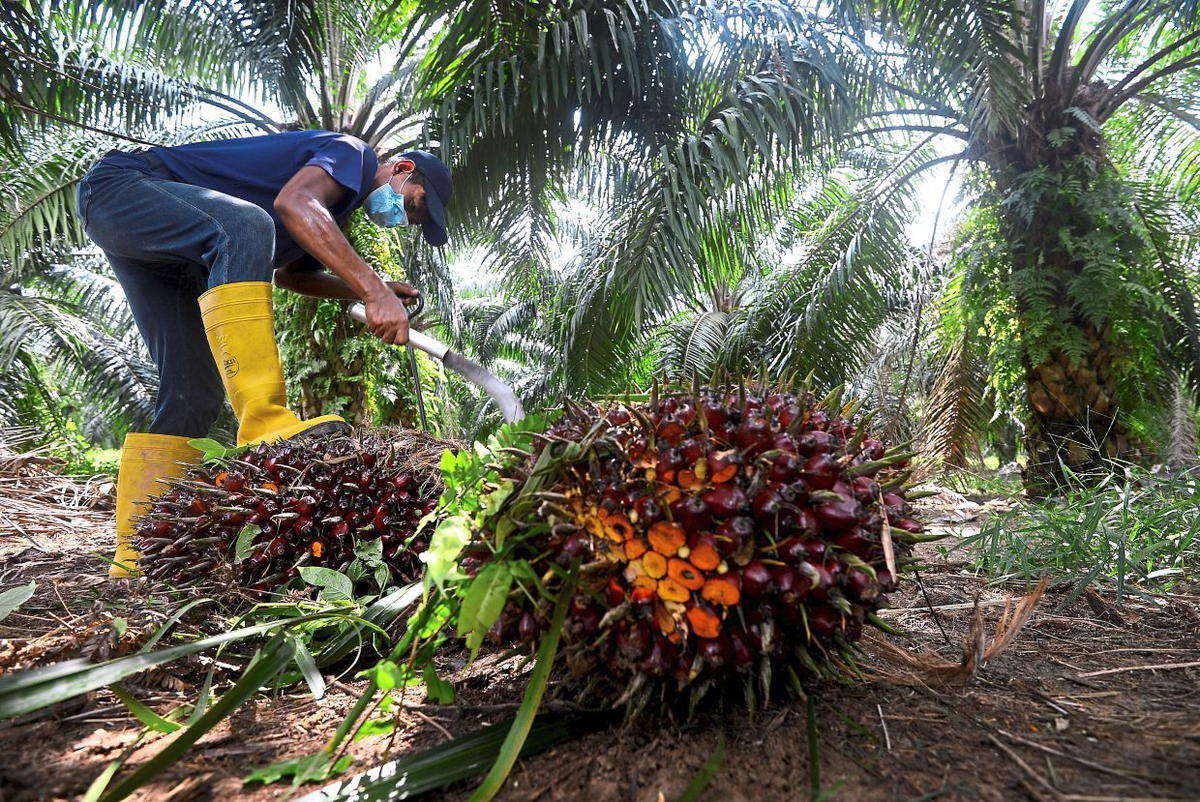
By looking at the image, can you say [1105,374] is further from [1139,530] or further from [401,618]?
[401,618]

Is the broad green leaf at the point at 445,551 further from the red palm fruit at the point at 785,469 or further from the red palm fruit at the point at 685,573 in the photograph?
the red palm fruit at the point at 785,469

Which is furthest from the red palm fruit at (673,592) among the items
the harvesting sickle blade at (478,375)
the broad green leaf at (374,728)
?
the harvesting sickle blade at (478,375)

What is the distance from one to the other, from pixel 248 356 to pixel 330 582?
102cm

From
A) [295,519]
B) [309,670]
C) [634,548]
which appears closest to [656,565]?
[634,548]

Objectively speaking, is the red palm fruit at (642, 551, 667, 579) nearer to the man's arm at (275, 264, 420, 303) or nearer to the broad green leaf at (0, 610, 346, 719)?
the broad green leaf at (0, 610, 346, 719)

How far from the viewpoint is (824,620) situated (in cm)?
94

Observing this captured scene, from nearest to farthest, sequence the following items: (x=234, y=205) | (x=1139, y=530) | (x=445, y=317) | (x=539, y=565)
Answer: (x=539, y=565) → (x=1139, y=530) → (x=234, y=205) → (x=445, y=317)

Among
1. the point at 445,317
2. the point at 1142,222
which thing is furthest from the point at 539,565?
the point at 445,317

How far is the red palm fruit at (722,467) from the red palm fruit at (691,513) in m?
0.04

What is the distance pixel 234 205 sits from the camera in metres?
2.31

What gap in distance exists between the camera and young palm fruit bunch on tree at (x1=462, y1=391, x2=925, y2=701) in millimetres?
915

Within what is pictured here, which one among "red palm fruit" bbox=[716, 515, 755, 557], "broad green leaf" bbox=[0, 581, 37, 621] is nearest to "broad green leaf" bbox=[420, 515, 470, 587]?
"red palm fruit" bbox=[716, 515, 755, 557]

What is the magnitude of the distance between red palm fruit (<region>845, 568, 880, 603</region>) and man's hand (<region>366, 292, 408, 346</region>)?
1.83 m

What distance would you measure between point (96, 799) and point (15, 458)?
14.8ft
